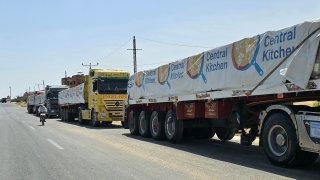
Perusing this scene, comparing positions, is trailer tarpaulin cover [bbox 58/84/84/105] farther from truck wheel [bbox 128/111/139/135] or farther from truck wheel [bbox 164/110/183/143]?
truck wheel [bbox 164/110/183/143]

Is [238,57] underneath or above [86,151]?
above

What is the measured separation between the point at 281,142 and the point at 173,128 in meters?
6.75

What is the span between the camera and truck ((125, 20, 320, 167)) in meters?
9.44

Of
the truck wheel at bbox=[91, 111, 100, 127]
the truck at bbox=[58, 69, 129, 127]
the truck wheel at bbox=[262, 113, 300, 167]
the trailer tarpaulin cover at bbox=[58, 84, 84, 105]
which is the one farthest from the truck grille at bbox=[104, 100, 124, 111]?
the truck wheel at bbox=[262, 113, 300, 167]

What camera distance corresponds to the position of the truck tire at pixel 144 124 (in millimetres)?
19203

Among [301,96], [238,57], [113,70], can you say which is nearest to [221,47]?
[238,57]

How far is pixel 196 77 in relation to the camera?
15000 mm

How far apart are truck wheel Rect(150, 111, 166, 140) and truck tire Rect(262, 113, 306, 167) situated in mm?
7291

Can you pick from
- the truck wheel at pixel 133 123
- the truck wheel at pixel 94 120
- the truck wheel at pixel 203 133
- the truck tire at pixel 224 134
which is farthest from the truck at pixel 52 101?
the truck tire at pixel 224 134

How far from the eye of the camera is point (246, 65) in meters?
11.8

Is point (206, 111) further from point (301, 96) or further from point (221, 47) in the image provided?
point (301, 96)

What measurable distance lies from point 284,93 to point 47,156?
6.44 meters

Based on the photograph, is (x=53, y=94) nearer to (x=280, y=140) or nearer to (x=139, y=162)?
(x=139, y=162)

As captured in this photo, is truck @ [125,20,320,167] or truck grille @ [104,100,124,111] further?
truck grille @ [104,100,124,111]
